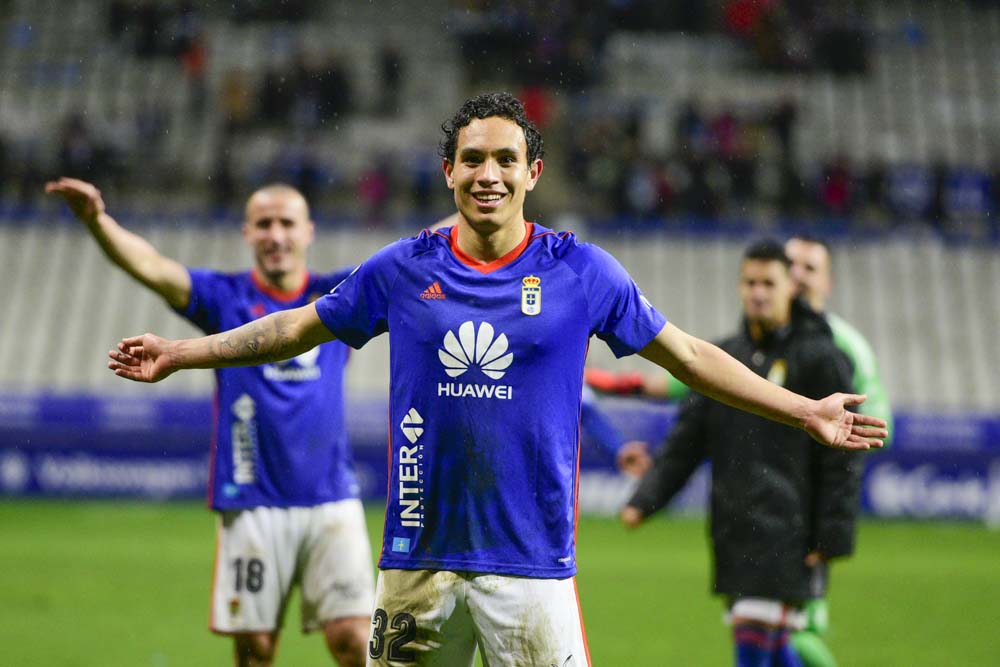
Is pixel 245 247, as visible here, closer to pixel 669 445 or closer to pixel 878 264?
pixel 878 264

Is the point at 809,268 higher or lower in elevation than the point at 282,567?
higher

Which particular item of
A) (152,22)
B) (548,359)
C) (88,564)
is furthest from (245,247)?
(548,359)

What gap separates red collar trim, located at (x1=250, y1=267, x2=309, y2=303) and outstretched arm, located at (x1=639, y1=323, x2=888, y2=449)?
9.02 ft

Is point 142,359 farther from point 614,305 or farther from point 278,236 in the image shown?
point 278,236

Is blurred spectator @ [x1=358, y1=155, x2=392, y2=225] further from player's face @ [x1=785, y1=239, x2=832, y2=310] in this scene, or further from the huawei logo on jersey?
the huawei logo on jersey

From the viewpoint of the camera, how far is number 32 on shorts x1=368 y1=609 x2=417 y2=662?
14.0ft

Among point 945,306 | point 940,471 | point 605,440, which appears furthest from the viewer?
point 945,306

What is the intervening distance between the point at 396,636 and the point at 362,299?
3.46ft

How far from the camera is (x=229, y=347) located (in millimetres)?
4469

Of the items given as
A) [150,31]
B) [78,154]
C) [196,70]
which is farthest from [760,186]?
[150,31]

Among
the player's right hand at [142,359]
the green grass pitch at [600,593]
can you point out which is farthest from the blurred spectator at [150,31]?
the player's right hand at [142,359]

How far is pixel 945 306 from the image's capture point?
23109 millimetres

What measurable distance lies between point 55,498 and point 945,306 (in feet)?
47.1

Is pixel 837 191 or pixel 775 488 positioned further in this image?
pixel 837 191
